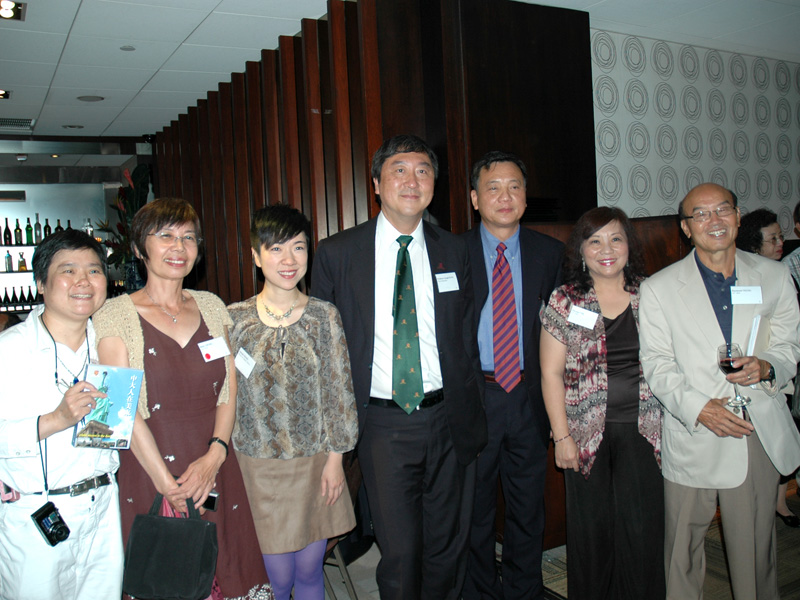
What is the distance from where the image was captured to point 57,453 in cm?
187

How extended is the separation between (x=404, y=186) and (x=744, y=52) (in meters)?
5.12

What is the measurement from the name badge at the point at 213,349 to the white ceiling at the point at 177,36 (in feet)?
9.06

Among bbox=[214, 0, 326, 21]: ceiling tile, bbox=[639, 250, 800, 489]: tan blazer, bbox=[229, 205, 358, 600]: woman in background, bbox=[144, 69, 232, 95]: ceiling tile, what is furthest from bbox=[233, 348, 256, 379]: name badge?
bbox=[144, 69, 232, 95]: ceiling tile

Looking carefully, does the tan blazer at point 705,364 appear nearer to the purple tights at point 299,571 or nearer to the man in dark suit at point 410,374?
the man in dark suit at point 410,374

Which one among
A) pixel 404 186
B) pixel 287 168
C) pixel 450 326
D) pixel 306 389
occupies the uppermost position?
pixel 287 168

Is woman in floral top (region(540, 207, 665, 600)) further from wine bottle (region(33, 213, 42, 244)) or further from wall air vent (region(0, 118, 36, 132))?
wine bottle (region(33, 213, 42, 244))

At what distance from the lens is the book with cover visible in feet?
5.97

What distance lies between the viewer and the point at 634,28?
4980 mm

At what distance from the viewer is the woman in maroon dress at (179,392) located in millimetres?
2002

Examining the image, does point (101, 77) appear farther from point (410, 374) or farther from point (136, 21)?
point (410, 374)

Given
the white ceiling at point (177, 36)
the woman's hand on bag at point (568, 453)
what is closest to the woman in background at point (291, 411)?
the woman's hand on bag at point (568, 453)

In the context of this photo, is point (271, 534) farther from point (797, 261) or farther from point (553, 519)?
point (797, 261)

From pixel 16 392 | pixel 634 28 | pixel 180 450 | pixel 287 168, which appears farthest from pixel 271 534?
pixel 634 28

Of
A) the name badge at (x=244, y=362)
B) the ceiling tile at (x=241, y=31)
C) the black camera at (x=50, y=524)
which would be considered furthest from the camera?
the ceiling tile at (x=241, y=31)
